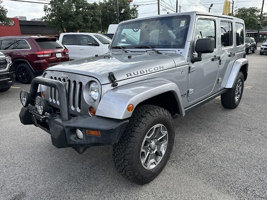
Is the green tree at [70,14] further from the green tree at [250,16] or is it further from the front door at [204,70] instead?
the green tree at [250,16]

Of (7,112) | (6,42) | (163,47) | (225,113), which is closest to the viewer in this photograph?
(163,47)

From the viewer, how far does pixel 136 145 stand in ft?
6.97

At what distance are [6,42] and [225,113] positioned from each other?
7988mm

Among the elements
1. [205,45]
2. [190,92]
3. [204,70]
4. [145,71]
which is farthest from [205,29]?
[145,71]

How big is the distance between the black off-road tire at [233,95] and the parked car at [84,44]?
244 inches

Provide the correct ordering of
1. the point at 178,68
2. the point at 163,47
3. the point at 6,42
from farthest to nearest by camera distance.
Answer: the point at 6,42, the point at 163,47, the point at 178,68

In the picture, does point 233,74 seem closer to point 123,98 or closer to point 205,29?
point 205,29

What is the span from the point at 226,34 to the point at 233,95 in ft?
4.11

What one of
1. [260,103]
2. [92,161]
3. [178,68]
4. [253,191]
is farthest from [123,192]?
[260,103]

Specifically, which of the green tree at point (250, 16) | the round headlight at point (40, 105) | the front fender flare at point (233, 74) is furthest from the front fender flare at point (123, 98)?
the green tree at point (250, 16)

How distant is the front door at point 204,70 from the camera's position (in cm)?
315

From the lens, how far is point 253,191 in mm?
2242

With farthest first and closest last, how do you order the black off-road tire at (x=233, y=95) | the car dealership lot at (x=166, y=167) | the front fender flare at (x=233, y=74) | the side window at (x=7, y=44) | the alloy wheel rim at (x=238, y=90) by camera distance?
the side window at (x=7, y=44) → the alloy wheel rim at (x=238, y=90) → the black off-road tire at (x=233, y=95) → the front fender flare at (x=233, y=74) → the car dealership lot at (x=166, y=167)

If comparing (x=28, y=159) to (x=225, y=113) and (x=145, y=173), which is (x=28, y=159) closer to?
(x=145, y=173)
